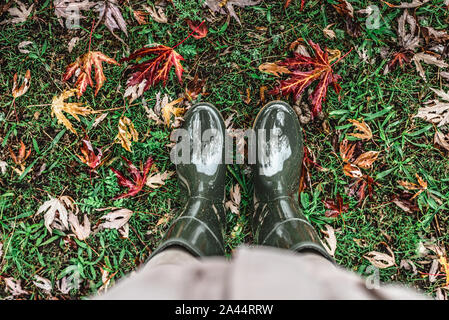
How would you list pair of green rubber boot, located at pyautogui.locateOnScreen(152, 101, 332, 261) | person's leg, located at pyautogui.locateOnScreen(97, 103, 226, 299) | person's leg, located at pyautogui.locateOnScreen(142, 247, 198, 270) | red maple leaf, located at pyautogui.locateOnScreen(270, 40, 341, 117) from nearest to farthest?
1. person's leg, located at pyautogui.locateOnScreen(142, 247, 198, 270)
2. person's leg, located at pyautogui.locateOnScreen(97, 103, 226, 299)
3. pair of green rubber boot, located at pyautogui.locateOnScreen(152, 101, 332, 261)
4. red maple leaf, located at pyautogui.locateOnScreen(270, 40, 341, 117)

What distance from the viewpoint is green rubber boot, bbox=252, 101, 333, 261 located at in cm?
141

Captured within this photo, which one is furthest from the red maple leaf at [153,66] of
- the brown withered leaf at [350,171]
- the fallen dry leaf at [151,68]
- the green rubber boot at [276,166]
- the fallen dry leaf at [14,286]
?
the fallen dry leaf at [14,286]

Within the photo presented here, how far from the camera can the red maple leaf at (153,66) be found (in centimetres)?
152

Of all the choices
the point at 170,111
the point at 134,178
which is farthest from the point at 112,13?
the point at 134,178

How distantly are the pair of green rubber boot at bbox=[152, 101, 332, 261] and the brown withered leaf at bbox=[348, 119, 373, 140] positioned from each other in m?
0.30

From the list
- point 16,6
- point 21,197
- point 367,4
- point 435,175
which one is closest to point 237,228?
point 435,175

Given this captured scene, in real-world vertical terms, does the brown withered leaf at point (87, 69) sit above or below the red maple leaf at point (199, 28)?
below

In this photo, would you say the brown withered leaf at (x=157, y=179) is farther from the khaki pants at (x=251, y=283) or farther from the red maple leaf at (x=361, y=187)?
the red maple leaf at (x=361, y=187)

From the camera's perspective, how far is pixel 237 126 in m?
1.57

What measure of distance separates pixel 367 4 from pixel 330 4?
19 centimetres

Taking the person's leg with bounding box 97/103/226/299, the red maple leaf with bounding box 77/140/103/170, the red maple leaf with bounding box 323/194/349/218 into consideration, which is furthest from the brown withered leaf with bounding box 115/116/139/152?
the red maple leaf with bounding box 323/194/349/218

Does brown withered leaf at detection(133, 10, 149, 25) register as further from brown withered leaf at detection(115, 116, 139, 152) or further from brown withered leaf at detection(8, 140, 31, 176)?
brown withered leaf at detection(8, 140, 31, 176)

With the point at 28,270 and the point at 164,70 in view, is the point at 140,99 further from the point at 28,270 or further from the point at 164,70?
the point at 28,270

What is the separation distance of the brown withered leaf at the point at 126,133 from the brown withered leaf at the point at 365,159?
1.20 meters
